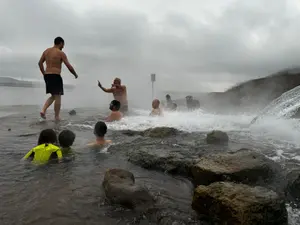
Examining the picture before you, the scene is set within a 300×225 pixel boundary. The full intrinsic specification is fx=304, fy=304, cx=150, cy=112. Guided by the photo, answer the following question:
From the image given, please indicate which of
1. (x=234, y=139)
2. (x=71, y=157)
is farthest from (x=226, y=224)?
(x=234, y=139)

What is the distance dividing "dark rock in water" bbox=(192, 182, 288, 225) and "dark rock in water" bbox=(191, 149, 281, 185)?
724 mm

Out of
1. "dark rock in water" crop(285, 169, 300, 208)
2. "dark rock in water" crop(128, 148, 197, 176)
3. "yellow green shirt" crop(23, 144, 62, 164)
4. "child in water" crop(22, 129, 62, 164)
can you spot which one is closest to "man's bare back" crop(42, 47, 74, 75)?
"child in water" crop(22, 129, 62, 164)

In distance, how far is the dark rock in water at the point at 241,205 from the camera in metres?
2.73

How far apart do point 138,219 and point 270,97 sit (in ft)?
67.9

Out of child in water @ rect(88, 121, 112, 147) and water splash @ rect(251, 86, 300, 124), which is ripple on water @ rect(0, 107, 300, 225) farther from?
water splash @ rect(251, 86, 300, 124)

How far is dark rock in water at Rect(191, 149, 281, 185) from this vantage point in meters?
3.89

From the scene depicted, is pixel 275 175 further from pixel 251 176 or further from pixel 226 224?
pixel 226 224

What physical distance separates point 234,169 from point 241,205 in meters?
1.22

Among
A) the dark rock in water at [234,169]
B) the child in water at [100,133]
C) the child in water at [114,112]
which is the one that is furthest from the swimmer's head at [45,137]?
the child in water at [114,112]

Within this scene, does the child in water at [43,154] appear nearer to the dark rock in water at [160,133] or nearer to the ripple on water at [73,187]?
the ripple on water at [73,187]

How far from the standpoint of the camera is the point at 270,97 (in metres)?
21.7

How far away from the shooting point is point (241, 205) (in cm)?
277

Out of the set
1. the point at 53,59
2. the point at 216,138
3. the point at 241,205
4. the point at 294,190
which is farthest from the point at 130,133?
the point at 241,205

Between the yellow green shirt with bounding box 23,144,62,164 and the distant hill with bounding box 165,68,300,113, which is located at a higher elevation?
the distant hill with bounding box 165,68,300,113
